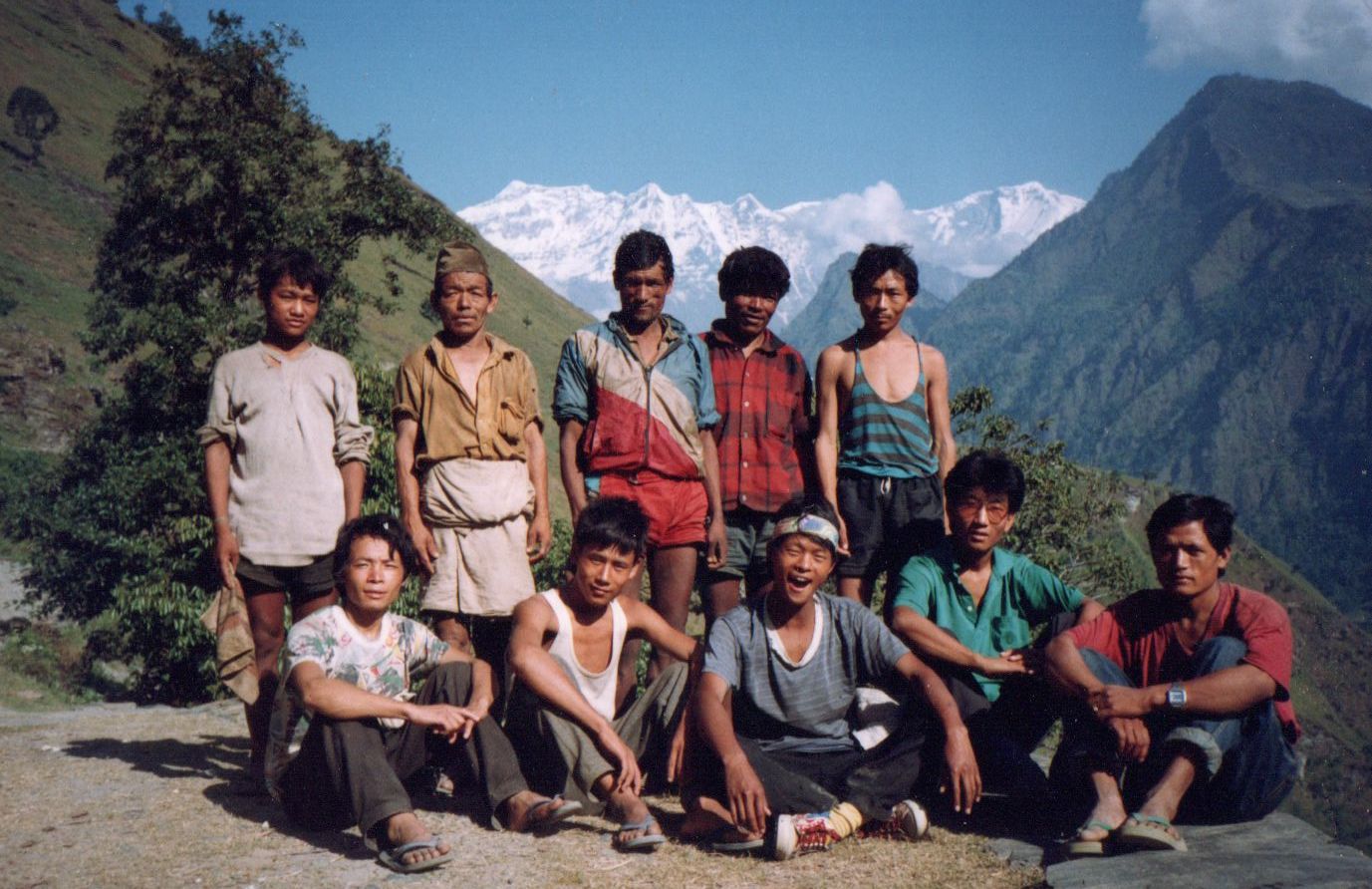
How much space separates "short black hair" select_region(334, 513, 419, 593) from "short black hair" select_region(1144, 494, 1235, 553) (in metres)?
3.23

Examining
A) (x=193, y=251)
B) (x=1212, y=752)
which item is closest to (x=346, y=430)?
(x=1212, y=752)

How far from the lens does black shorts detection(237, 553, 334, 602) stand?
15.0 ft

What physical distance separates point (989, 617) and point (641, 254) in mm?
2478

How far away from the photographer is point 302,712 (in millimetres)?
4035

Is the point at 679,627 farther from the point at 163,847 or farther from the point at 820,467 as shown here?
the point at 163,847

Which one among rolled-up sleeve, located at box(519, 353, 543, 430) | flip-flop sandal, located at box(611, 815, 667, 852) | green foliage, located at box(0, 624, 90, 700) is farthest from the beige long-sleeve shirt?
green foliage, located at box(0, 624, 90, 700)

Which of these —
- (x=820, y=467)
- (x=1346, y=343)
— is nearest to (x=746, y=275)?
(x=820, y=467)

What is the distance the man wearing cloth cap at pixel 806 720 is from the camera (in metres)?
3.93

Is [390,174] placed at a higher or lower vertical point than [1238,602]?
higher

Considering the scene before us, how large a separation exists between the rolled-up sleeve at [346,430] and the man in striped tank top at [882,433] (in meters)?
2.37

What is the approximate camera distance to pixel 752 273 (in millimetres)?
5238

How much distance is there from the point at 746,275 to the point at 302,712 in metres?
3.06

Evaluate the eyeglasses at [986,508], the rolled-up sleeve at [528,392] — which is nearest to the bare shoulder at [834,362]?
the eyeglasses at [986,508]

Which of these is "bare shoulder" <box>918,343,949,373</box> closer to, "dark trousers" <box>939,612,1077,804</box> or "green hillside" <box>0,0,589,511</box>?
"dark trousers" <box>939,612,1077,804</box>
